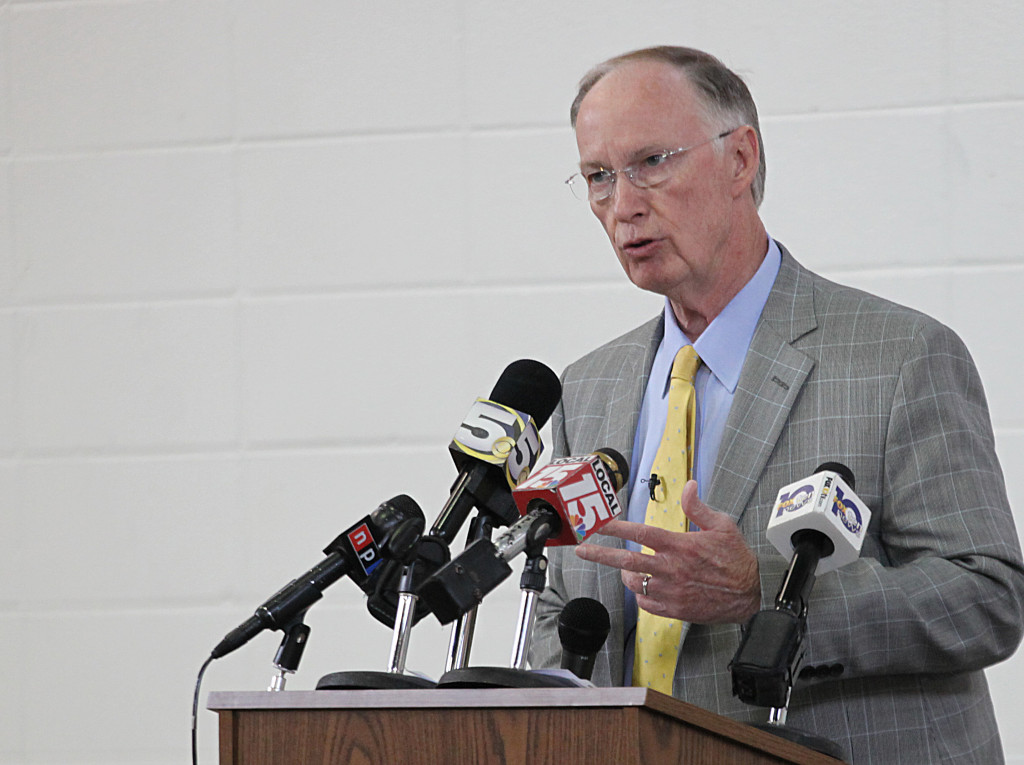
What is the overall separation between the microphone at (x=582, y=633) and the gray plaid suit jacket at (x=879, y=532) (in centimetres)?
16

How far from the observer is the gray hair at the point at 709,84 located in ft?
7.08

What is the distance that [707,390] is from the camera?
2.09 meters

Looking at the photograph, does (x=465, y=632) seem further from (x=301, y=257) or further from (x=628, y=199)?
(x=301, y=257)

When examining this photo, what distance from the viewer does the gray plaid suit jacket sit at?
1699 mm

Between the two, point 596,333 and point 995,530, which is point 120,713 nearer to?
point 596,333

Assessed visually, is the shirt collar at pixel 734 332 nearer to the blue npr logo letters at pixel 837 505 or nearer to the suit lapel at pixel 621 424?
the suit lapel at pixel 621 424

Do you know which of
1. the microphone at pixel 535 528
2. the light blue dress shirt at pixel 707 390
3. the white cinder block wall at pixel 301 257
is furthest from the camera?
the white cinder block wall at pixel 301 257

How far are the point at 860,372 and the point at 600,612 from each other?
54cm

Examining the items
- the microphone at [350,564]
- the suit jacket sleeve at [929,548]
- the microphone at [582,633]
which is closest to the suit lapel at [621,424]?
the microphone at [582,633]

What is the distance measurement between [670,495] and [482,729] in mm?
821

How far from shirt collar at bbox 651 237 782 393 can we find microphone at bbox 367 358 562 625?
1.78 feet

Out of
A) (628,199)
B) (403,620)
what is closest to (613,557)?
(403,620)

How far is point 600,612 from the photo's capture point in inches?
69.0

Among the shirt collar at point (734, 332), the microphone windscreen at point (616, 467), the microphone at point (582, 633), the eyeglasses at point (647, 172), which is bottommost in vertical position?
the microphone at point (582, 633)
